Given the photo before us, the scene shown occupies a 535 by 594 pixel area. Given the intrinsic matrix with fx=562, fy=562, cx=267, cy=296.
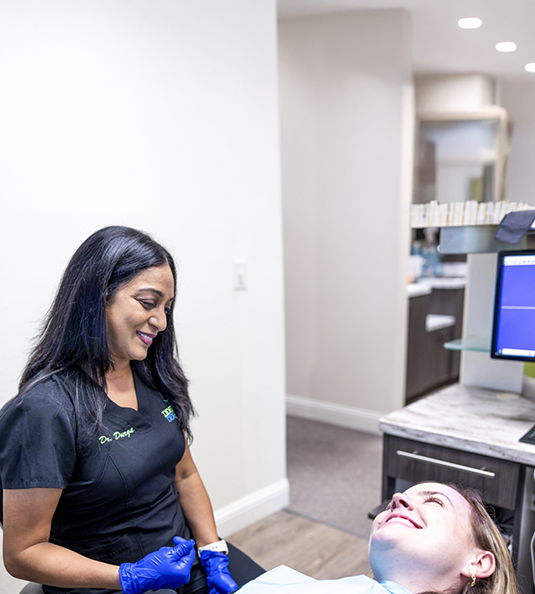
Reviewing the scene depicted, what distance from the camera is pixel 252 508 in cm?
238

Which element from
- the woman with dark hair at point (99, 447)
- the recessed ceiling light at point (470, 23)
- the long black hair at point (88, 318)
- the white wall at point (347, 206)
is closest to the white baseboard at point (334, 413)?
the white wall at point (347, 206)

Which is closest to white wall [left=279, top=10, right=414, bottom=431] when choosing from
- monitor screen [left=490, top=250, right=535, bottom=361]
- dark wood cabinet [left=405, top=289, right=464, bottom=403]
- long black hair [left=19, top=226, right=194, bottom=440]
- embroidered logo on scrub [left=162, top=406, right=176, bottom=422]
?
dark wood cabinet [left=405, top=289, right=464, bottom=403]

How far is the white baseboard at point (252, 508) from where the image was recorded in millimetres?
2266

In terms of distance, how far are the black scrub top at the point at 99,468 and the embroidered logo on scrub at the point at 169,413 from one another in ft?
0.04

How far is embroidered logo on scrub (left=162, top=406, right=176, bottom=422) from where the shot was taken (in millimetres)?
1341

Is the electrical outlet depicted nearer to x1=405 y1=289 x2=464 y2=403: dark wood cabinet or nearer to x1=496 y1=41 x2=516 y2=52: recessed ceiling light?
x1=496 y1=41 x2=516 y2=52: recessed ceiling light

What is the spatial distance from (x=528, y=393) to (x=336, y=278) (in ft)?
5.92

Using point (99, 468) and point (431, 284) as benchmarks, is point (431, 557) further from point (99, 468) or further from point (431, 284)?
point (431, 284)

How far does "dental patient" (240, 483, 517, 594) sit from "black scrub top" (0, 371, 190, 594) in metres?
0.32

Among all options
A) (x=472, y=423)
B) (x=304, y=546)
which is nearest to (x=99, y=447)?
(x=472, y=423)

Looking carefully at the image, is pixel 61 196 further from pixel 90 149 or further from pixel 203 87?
pixel 203 87

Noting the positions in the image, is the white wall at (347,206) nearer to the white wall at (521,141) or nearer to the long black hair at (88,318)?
the white wall at (521,141)

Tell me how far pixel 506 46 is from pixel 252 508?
1.99 m

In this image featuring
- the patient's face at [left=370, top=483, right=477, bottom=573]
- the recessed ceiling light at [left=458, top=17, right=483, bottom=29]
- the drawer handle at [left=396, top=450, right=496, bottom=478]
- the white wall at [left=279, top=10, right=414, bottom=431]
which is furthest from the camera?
the white wall at [left=279, top=10, right=414, bottom=431]
